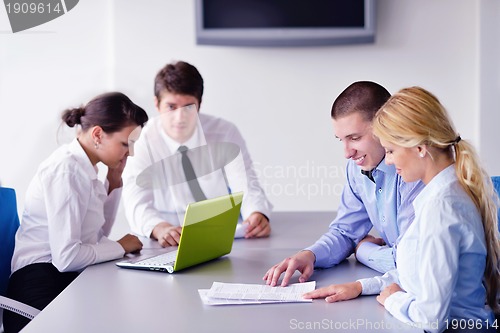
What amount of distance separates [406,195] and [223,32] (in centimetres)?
263

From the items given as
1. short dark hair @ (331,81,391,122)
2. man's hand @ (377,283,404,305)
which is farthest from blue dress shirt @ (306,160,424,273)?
man's hand @ (377,283,404,305)

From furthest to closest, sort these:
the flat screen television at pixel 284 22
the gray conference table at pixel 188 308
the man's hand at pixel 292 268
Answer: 1. the flat screen television at pixel 284 22
2. the man's hand at pixel 292 268
3. the gray conference table at pixel 188 308

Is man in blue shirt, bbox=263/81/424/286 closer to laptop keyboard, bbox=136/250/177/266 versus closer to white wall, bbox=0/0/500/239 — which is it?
laptop keyboard, bbox=136/250/177/266

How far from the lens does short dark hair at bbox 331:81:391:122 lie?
6.72ft

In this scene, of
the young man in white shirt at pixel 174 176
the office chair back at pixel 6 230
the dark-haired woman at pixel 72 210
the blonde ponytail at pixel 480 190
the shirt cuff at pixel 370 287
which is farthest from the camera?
the young man in white shirt at pixel 174 176

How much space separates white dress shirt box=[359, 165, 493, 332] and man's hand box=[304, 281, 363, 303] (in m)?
0.11

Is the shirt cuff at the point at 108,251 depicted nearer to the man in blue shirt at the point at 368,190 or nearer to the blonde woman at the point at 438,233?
the man in blue shirt at the point at 368,190

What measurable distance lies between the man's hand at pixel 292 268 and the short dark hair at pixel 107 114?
84cm

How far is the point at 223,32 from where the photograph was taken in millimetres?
4379

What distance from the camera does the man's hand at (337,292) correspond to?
1.66 metres

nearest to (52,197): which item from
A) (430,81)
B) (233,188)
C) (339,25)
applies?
(233,188)

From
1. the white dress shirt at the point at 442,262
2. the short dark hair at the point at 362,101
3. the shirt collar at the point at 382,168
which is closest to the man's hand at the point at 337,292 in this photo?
the white dress shirt at the point at 442,262

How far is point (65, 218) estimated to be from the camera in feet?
7.25

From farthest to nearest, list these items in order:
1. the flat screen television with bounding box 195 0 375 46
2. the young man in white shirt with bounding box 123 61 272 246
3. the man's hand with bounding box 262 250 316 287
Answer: the flat screen television with bounding box 195 0 375 46 → the young man in white shirt with bounding box 123 61 272 246 → the man's hand with bounding box 262 250 316 287
